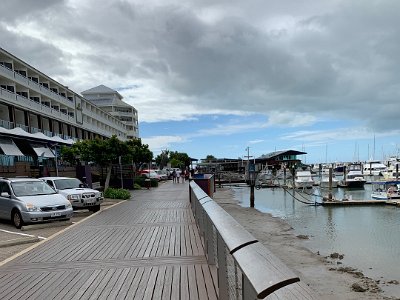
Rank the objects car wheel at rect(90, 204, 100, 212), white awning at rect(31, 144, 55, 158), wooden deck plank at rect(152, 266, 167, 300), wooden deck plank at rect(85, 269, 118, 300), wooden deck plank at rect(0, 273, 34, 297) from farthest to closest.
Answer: white awning at rect(31, 144, 55, 158), car wheel at rect(90, 204, 100, 212), wooden deck plank at rect(0, 273, 34, 297), wooden deck plank at rect(85, 269, 118, 300), wooden deck plank at rect(152, 266, 167, 300)

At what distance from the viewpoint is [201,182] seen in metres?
22.5

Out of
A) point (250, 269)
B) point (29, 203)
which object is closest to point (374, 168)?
point (29, 203)

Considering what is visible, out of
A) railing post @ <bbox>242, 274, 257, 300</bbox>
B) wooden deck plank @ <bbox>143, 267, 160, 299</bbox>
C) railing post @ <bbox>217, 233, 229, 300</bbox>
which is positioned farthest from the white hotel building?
railing post @ <bbox>242, 274, 257, 300</bbox>

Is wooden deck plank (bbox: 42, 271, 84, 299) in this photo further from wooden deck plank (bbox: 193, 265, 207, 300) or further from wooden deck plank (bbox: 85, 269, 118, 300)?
wooden deck plank (bbox: 193, 265, 207, 300)

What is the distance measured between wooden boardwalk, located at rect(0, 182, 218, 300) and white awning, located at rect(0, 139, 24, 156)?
18988 mm

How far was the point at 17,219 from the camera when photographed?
41.6 feet

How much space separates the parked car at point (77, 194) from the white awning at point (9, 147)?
39.3 feet

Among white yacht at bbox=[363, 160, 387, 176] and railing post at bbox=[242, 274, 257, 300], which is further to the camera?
white yacht at bbox=[363, 160, 387, 176]

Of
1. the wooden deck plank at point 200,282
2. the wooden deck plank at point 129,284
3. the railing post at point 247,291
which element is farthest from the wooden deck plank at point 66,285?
the railing post at point 247,291

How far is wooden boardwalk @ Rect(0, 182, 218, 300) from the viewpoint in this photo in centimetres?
549

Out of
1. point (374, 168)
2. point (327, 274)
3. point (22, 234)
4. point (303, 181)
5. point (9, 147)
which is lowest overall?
point (327, 274)

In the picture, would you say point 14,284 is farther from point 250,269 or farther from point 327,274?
point 327,274

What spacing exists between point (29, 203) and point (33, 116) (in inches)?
1434

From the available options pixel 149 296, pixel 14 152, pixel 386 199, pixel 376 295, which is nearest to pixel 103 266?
pixel 149 296
